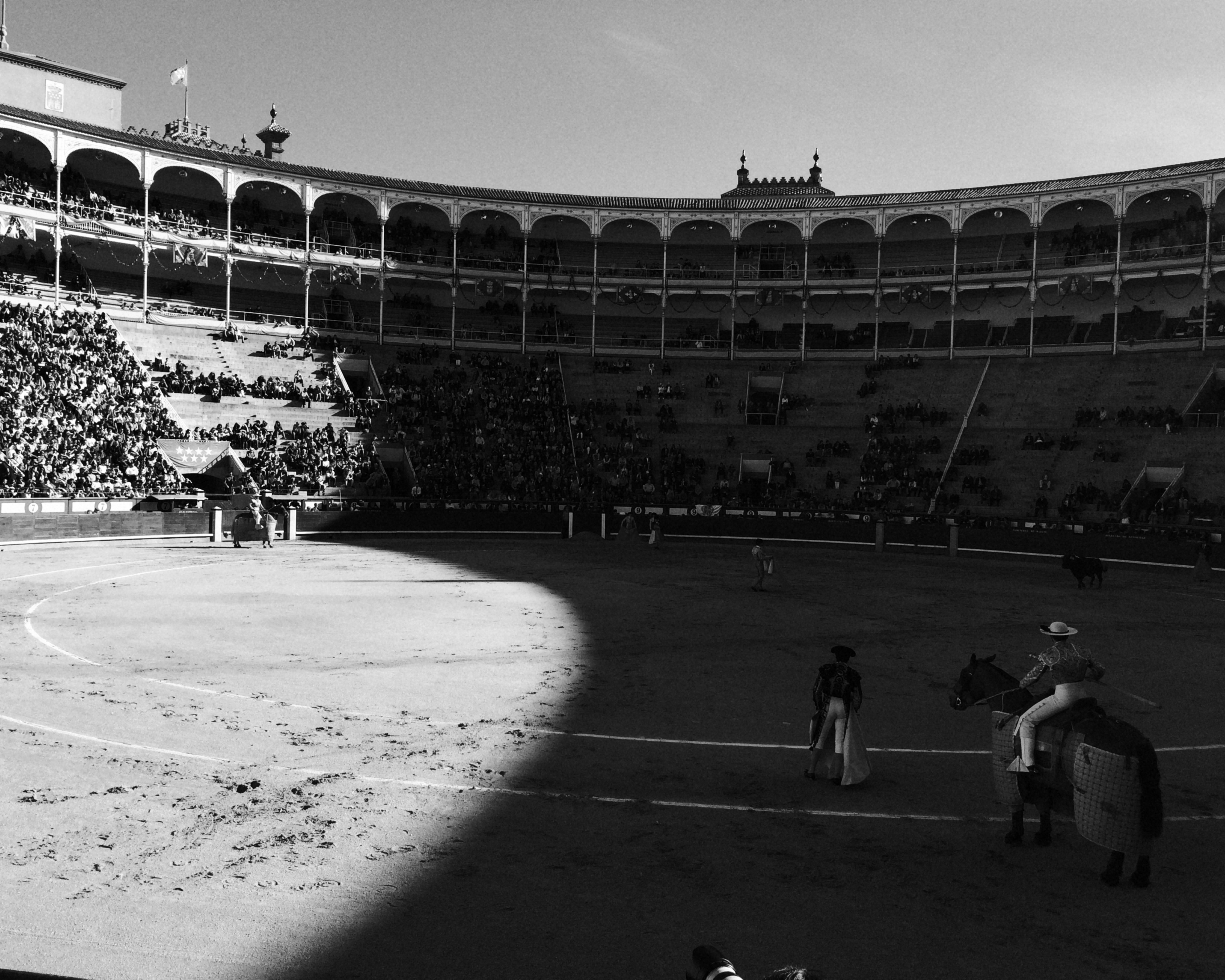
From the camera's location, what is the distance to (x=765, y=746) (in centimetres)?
1205

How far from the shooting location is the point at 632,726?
1272 centimetres

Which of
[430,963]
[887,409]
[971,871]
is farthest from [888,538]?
[430,963]

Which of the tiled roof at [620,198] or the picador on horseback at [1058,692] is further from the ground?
the tiled roof at [620,198]

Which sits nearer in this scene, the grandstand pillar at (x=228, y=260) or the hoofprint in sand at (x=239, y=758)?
the hoofprint in sand at (x=239, y=758)

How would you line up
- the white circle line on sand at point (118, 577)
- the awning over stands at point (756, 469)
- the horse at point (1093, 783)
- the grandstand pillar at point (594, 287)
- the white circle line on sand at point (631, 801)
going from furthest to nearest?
the grandstand pillar at point (594, 287)
the awning over stands at point (756, 469)
the white circle line on sand at point (118, 577)
the white circle line on sand at point (631, 801)
the horse at point (1093, 783)

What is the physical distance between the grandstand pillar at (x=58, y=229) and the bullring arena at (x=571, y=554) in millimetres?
343

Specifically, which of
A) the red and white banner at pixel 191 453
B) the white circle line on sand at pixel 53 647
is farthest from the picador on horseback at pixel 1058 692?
the red and white banner at pixel 191 453

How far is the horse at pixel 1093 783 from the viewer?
8.02 m

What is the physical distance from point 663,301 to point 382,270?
16.5 meters

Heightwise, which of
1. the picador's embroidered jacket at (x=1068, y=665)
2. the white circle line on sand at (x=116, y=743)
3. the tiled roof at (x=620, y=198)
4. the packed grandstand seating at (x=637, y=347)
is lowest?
the white circle line on sand at (x=116, y=743)

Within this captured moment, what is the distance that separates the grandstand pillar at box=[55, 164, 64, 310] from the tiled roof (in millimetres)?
2523

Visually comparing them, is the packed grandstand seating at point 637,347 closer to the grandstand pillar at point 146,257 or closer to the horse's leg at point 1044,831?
the grandstand pillar at point 146,257

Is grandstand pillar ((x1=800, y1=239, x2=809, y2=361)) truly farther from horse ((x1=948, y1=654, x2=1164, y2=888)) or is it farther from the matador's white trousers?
horse ((x1=948, y1=654, x2=1164, y2=888))

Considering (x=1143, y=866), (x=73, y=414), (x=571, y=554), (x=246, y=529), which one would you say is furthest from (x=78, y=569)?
(x=1143, y=866)
